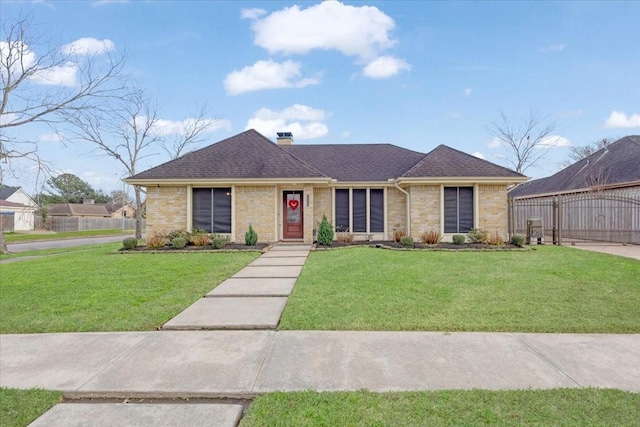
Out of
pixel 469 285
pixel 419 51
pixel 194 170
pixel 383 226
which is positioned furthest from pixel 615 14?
pixel 194 170

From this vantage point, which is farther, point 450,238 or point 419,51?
point 419,51

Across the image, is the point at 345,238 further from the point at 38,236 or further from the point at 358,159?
the point at 38,236

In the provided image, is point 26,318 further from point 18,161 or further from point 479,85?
point 479,85

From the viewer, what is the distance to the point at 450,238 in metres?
13.4

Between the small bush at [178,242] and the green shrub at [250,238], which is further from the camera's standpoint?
the green shrub at [250,238]

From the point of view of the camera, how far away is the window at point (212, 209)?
13680 millimetres

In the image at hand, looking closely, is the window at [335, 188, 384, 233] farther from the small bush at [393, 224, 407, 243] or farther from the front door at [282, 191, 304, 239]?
the front door at [282, 191, 304, 239]

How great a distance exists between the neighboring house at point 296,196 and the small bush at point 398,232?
12 centimetres

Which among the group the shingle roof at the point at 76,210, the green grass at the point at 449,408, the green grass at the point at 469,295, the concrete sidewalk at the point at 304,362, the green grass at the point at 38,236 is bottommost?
the green grass at the point at 38,236

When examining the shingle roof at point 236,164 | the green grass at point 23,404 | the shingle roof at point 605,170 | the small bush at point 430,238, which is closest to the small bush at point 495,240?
the small bush at point 430,238

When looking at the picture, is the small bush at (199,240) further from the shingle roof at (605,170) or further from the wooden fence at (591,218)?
the shingle roof at (605,170)

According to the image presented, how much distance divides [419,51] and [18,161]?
17.2 m

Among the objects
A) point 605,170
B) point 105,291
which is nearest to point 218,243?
point 105,291

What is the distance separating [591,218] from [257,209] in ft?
47.8
